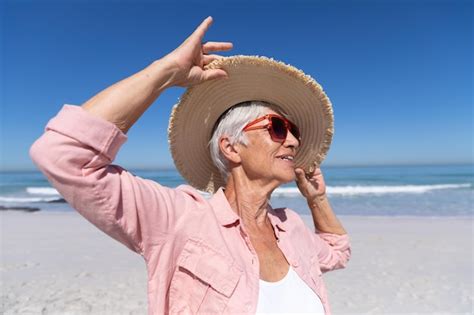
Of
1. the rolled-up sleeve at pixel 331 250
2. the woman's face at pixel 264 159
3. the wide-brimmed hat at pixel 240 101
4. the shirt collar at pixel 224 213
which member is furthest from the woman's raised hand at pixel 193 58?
the rolled-up sleeve at pixel 331 250

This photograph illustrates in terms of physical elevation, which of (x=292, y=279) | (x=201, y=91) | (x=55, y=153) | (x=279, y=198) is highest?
(x=201, y=91)

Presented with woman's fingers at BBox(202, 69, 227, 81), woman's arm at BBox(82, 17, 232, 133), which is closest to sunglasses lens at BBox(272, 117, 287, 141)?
woman's fingers at BBox(202, 69, 227, 81)

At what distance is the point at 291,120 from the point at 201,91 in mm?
680

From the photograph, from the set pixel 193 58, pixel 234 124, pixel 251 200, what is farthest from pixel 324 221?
pixel 193 58

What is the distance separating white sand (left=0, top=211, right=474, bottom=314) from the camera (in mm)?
5539

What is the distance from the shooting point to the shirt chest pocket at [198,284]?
67.6 inches

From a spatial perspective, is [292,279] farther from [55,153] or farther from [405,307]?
[405,307]

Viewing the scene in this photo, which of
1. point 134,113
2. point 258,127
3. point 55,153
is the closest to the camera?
point 55,153

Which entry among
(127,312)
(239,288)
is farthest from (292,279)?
(127,312)

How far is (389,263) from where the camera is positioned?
7656 mm

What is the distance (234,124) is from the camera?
236cm

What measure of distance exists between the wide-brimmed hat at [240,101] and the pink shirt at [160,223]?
545 millimetres

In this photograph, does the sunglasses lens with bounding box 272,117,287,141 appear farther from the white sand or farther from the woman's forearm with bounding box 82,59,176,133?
the white sand

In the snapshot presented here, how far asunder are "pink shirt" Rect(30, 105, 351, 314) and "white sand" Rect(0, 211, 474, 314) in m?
3.95
